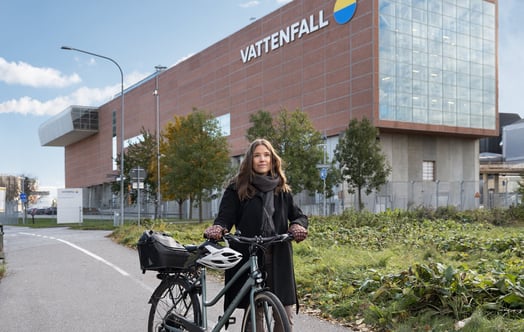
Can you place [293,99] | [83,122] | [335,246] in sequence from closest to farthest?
[335,246], [293,99], [83,122]

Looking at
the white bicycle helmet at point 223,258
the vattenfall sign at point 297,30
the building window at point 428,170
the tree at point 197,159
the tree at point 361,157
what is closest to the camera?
the white bicycle helmet at point 223,258

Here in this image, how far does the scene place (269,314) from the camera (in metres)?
3.88

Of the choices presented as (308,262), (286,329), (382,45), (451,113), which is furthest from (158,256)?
(451,113)

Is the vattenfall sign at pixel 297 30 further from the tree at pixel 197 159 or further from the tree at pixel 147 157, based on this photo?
the tree at pixel 197 159

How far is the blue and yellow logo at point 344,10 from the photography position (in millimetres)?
40469

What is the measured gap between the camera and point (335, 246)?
13086 mm

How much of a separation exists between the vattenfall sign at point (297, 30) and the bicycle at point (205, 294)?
38.2 metres

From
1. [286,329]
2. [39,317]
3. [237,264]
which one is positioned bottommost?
[39,317]

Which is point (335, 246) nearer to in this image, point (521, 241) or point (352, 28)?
point (521, 241)

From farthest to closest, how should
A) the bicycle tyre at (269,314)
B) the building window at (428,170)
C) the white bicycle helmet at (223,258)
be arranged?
the building window at (428,170) < the white bicycle helmet at (223,258) < the bicycle tyre at (269,314)

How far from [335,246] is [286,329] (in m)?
9.54

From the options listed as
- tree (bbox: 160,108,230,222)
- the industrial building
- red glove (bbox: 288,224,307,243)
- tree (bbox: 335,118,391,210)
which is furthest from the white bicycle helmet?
the industrial building

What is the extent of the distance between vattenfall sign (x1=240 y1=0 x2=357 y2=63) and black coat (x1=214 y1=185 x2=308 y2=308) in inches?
1504

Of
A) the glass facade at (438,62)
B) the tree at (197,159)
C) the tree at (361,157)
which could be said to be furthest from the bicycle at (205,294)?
the glass facade at (438,62)
